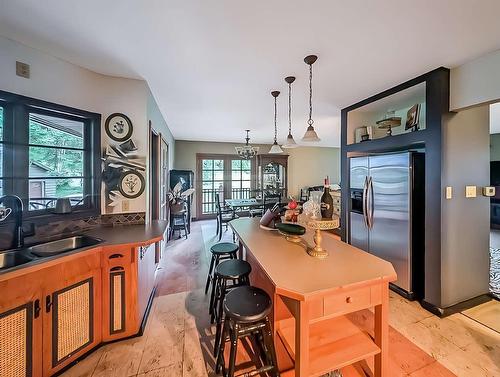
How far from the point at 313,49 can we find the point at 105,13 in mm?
1607

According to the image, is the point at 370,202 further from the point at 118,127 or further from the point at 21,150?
the point at 21,150

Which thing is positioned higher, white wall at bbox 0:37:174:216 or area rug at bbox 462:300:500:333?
white wall at bbox 0:37:174:216

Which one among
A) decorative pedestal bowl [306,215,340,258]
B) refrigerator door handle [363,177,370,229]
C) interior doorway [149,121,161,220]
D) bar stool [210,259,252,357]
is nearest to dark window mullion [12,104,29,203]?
interior doorway [149,121,161,220]

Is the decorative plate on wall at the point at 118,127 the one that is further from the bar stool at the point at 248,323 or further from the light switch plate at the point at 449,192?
the light switch plate at the point at 449,192

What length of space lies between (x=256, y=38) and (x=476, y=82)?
7.07 ft

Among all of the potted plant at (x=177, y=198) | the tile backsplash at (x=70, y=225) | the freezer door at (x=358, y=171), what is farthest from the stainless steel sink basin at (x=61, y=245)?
the freezer door at (x=358, y=171)

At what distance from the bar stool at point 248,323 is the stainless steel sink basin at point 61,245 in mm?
1317

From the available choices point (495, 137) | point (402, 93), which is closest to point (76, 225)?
point (402, 93)

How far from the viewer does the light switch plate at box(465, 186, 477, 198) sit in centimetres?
229

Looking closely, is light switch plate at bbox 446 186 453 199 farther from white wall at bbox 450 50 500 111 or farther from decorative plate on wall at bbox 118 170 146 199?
decorative plate on wall at bbox 118 170 146 199

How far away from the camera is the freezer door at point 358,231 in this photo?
301 centimetres

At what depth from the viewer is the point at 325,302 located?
118cm

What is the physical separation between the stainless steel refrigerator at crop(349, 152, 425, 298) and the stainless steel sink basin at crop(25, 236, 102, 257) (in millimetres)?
3145

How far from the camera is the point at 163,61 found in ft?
6.78
